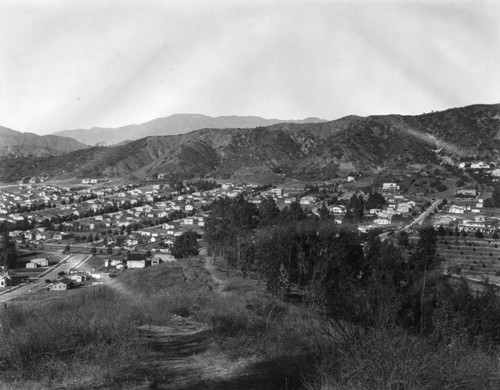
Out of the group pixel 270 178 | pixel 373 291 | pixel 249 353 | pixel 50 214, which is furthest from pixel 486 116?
pixel 249 353

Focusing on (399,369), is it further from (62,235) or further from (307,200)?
(307,200)

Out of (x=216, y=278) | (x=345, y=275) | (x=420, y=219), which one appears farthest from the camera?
(x=420, y=219)

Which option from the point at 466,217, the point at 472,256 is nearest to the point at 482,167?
the point at 466,217

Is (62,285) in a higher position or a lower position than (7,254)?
lower

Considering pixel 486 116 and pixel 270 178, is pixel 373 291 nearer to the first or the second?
pixel 270 178

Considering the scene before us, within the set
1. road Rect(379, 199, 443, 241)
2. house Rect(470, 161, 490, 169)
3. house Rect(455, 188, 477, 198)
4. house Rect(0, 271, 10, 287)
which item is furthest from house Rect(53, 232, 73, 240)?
house Rect(470, 161, 490, 169)
